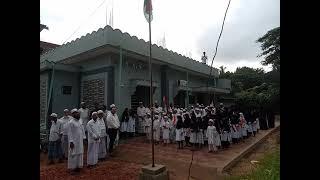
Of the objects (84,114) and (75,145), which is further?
(84,114)

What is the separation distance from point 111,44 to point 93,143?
4.69 metres

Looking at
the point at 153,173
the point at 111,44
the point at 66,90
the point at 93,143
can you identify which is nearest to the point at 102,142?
the point at 93,143

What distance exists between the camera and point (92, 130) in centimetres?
922

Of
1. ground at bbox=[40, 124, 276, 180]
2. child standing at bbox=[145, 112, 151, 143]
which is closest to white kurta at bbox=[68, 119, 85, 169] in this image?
ground at bbox=[40, 124, 276, 180]

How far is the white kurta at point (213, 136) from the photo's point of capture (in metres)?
10.7

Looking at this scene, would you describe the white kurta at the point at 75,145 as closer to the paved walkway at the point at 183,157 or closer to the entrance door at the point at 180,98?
the paved walkway at the point at 183,157

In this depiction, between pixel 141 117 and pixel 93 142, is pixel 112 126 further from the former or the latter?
pixel 141 117

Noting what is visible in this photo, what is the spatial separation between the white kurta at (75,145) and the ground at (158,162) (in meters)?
0.31

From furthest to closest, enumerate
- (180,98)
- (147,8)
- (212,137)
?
(180,98), (212,137), (147,8)

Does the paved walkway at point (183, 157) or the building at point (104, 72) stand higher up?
the building at point (104, 72)

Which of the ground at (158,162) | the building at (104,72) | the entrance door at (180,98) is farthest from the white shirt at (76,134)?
the entrance door at (180,98)

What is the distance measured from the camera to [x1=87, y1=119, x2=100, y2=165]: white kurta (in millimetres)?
8922
